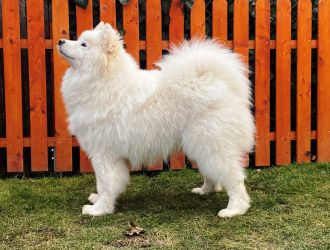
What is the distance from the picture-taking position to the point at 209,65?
14.9ft

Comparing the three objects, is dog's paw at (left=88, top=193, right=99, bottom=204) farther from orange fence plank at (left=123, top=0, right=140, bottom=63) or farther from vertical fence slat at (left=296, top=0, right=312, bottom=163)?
vertical fence slat at (left=296, top=0, right=312, bottom=163)

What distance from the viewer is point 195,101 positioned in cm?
448

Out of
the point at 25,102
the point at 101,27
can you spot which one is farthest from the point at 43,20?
the point at 101,27

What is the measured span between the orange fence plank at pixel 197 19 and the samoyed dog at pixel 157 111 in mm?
1269

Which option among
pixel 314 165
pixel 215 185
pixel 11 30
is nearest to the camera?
pixel 215 185

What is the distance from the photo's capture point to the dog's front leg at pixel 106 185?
4.59 meters

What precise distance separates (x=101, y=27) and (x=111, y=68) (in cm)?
35

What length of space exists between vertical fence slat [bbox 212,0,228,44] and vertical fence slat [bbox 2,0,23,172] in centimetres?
210

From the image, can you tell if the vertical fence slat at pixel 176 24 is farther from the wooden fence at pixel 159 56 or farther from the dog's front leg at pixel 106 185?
the dog's front leg at pixel 106 185

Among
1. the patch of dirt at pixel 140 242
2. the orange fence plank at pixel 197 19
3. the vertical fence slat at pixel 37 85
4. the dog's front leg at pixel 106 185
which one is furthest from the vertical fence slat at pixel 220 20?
→ the patch of dirt at pixel 140 242

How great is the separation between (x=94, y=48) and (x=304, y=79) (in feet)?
8.87

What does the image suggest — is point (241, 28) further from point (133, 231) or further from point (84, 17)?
point (133, 231)

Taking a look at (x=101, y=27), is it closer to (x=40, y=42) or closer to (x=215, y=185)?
(x=40, y=42)

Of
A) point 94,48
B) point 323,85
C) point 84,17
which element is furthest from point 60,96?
point 323,85
